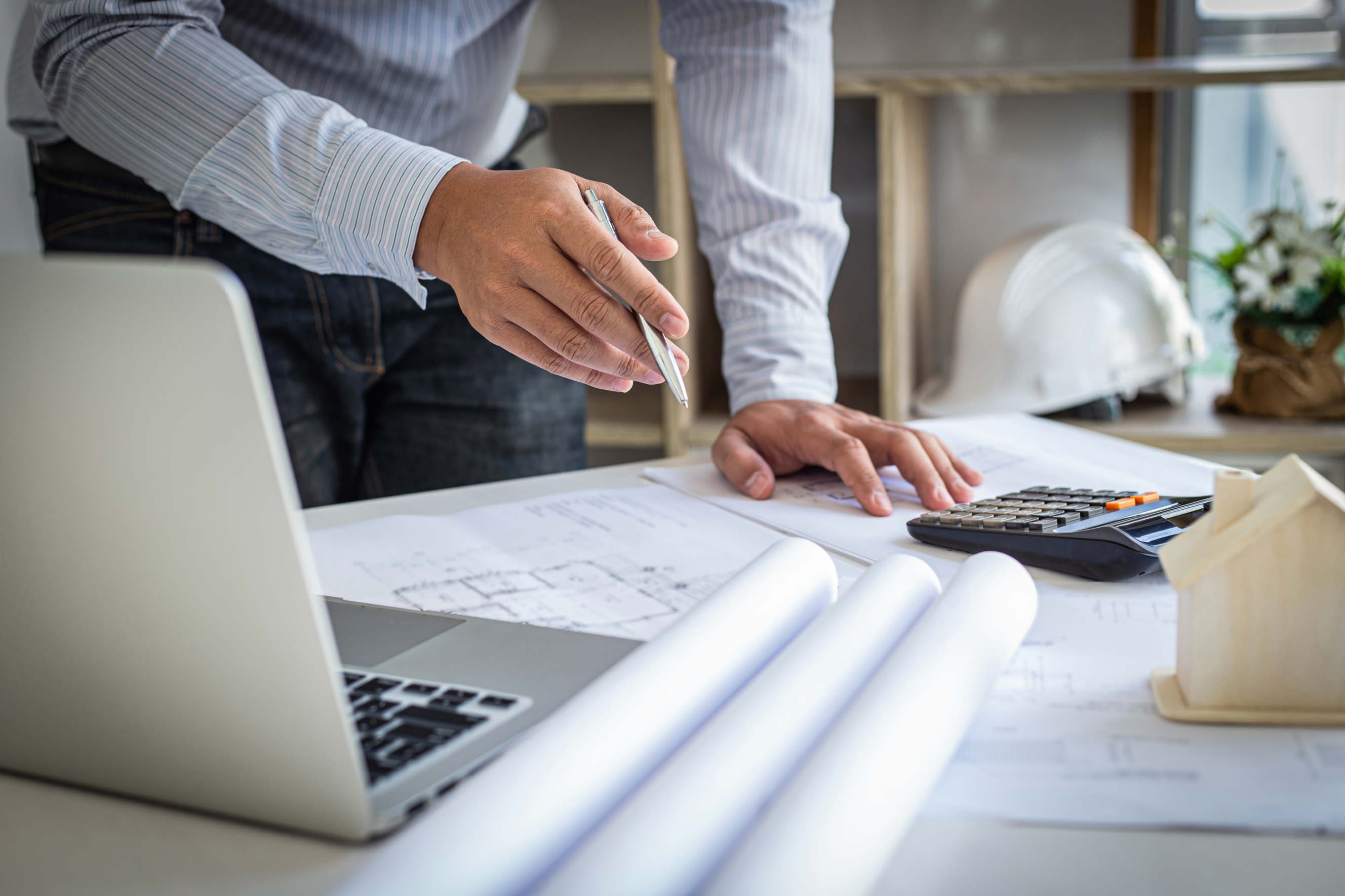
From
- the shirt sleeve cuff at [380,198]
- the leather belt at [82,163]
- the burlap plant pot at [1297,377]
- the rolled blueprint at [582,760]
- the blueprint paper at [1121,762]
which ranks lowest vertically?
the burlap plant pot at [1297,377]

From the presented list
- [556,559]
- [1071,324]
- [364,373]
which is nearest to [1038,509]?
[556,559]

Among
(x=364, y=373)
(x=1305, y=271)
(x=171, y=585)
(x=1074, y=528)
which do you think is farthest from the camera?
(x=1305, y=271)

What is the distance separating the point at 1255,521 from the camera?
1.12ft

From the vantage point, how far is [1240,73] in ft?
4.48

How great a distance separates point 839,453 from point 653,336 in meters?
0.21

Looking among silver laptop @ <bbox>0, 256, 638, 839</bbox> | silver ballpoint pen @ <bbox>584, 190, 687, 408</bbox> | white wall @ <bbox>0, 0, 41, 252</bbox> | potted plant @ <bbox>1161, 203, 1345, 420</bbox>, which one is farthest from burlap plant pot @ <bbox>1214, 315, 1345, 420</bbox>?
white wall @ <bbox>0, 0, 41, 252</bbox>

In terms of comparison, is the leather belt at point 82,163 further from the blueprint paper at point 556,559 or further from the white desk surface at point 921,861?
the white desk surface at point 921,861

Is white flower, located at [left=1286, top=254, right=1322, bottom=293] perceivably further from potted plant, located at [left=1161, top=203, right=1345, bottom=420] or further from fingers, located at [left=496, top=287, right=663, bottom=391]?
fingers, located at [left=496, top=287, right=663, bottom=391]

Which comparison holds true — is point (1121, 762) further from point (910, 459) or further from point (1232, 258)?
point (1232, 258)

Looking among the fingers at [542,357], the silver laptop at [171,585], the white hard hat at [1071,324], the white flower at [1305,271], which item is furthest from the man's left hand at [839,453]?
the white flower at [1305,271]

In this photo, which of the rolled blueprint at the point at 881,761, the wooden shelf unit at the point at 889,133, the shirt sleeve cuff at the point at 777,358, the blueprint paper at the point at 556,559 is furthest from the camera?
the wooden shelf unit at the point at 889,133

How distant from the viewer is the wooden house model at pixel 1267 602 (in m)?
0.34

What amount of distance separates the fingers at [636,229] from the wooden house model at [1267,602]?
30 centimetres

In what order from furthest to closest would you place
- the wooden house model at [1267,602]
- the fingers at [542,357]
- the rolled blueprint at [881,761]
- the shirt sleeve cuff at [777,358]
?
the shirt sleeve cuff at [777,358] < the fingers at [542,357] < the wooden house model at [1267,602] < the rolled blueprint at [881,761]
